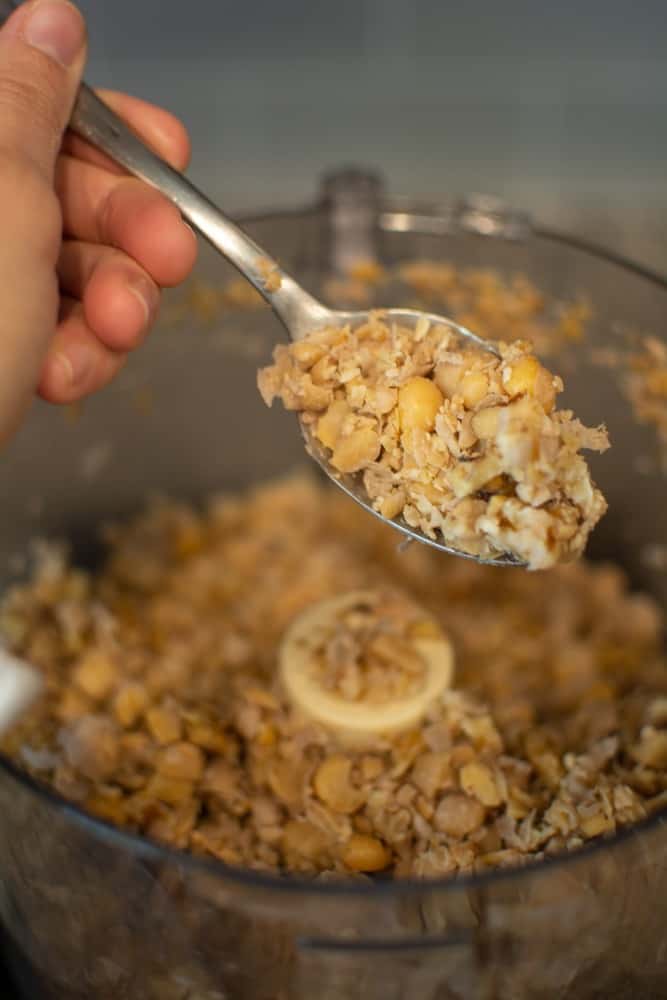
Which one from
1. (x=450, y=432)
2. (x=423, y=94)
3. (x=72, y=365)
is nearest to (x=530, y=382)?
(x=450, y=432)

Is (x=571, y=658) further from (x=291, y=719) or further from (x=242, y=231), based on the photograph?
(x=242, y=231)

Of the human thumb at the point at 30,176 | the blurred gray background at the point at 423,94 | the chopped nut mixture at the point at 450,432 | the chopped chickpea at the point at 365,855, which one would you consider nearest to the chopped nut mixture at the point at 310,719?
the chopped chickpea at the point at 365,855

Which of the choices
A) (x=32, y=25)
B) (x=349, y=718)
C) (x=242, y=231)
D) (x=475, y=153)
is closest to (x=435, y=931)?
(x=349, y=718)

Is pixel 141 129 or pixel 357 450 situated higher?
pixel 141 129

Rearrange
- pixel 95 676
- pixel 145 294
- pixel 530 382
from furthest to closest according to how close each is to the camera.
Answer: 1. pixel 95 676
2. pixel 145 294
3. pixel 530 382

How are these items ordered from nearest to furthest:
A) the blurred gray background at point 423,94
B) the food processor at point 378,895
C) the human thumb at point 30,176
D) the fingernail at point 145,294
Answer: the food processor at point 378,895, the human thumb at point 30,176, the fingernail at point 145,294, the blurred gray background at point 423,94

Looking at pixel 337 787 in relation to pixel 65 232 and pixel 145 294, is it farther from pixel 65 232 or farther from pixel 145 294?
pixel 65 232

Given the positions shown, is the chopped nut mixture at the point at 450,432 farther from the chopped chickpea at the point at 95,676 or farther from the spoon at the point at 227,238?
the chopped chickpea at the point at 95,676

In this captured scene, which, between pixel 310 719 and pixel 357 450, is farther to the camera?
pixel 310 719

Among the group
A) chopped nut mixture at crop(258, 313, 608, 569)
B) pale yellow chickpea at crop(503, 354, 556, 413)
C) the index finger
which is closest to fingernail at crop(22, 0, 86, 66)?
the index finger
